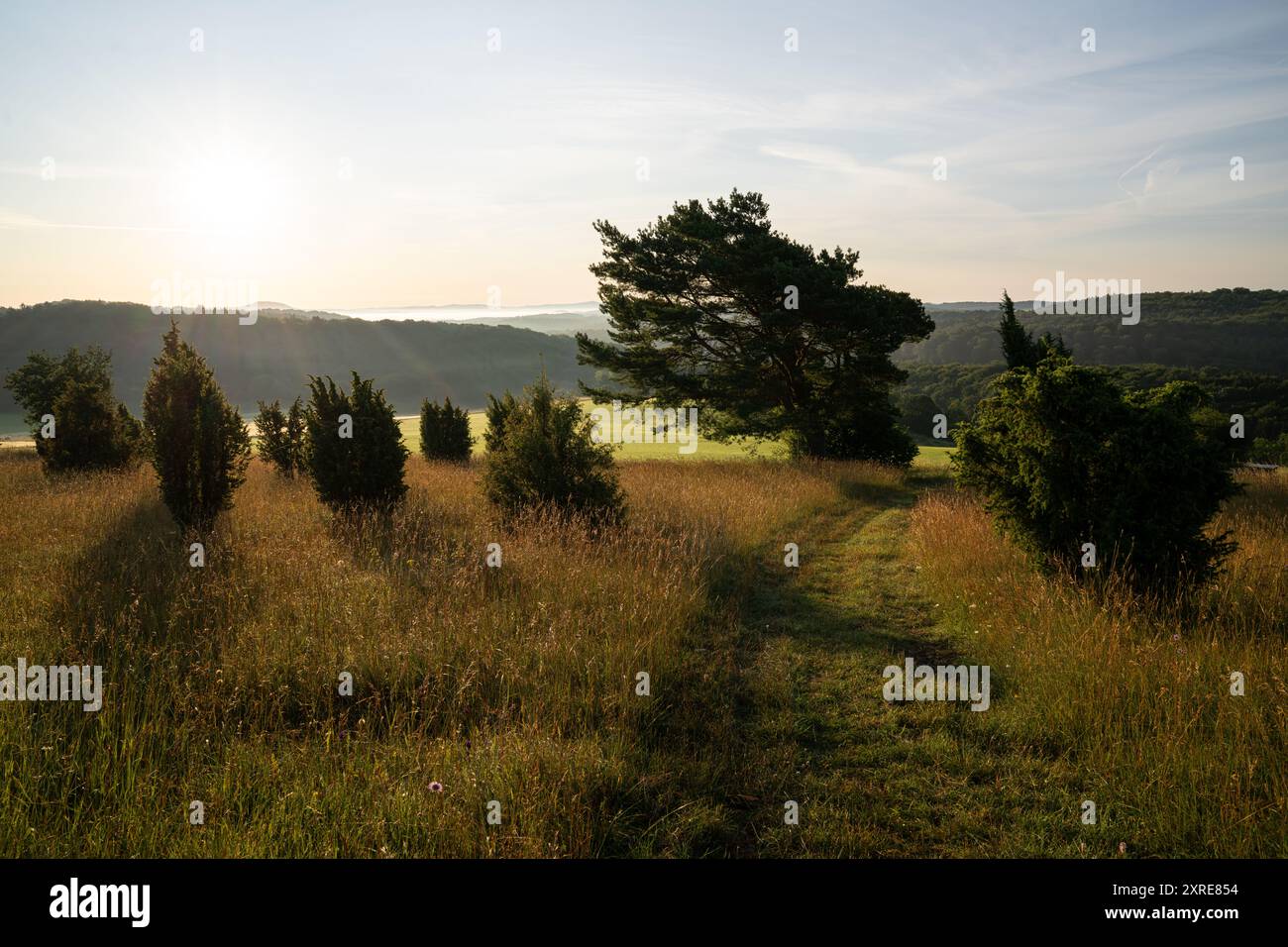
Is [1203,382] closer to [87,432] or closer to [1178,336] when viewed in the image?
[87,432]

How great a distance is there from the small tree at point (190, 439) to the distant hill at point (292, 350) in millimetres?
119594

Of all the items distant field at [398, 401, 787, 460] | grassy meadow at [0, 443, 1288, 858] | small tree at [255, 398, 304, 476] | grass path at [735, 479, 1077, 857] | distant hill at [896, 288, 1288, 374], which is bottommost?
grass path at [735, 479, 1077, 857]

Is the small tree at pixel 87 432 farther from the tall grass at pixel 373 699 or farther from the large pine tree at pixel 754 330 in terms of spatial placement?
the large pine tree at pixel 754 330

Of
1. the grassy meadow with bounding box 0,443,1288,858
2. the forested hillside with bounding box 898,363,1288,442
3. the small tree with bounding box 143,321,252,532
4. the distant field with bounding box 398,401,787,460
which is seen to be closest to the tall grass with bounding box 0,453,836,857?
the grassy meadow with bounding box 0,443,1288,858

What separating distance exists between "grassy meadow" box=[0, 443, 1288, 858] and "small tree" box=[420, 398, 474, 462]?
47.2ft

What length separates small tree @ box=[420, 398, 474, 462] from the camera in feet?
73.3

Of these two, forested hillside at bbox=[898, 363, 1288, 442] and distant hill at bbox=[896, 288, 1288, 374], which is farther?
distant hill at bbox=[896, 288, 1288, 374]

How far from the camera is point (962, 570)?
24.8ft

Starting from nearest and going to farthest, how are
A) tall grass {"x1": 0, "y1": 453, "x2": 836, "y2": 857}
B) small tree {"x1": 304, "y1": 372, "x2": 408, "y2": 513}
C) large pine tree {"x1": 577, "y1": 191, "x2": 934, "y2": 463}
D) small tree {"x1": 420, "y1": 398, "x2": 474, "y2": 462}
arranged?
tall grass {"x1": 0, "y1": 453, "x2": 836, "y2": 857}
small tree {"x1": 304, "y1": 372, "x2": 408, "y2": 513}
large pine tree {"x1": 577, "y1": 191, "x2": 934, "y2": 463}
small tree {"x1": 420, "y1": 398, "x2": 474, "y2": 462}

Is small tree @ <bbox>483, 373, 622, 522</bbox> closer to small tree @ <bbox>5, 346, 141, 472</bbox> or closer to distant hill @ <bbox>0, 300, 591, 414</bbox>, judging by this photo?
small tree @ <bbox>5, 346, 141, 472</bbox>

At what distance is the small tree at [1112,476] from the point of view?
18.7 feet

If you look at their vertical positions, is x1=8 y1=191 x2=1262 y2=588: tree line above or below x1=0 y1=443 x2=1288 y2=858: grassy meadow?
above
